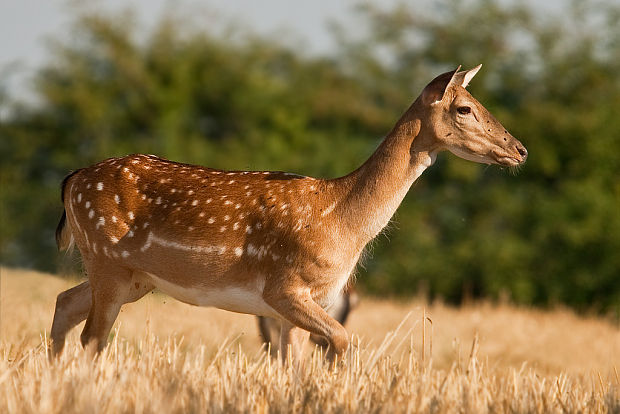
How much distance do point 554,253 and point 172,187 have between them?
2102 cm

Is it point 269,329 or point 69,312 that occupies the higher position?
point 69,312

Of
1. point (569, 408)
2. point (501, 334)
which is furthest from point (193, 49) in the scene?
point (569, 408)

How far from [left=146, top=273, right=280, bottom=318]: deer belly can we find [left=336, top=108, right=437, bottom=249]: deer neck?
2.60 feet

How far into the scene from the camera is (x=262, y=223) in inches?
293

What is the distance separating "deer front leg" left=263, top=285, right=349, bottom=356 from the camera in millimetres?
6941

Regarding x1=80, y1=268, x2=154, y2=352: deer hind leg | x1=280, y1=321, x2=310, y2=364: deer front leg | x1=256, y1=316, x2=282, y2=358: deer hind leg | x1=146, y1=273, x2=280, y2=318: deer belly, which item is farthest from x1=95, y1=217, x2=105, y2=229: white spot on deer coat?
x1=256, y1=316, x2=282, y2=358: deer hind leg

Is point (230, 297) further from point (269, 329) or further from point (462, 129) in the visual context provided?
point (269, 329)

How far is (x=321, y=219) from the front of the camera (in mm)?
7406

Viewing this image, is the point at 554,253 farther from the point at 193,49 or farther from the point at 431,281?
the point at 193,49

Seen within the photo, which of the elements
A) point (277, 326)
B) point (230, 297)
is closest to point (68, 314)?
point (230, 297)

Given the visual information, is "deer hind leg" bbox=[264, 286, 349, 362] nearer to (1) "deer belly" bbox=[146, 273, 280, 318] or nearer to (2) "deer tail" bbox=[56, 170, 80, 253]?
Result: (1) "deer belly" bbox=[146, 273, 280, 318]

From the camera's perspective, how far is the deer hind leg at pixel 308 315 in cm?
694

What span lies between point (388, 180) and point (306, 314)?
1.17 metres

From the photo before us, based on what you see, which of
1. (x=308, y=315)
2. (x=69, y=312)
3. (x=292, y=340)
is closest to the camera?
(x=308, y=315)
